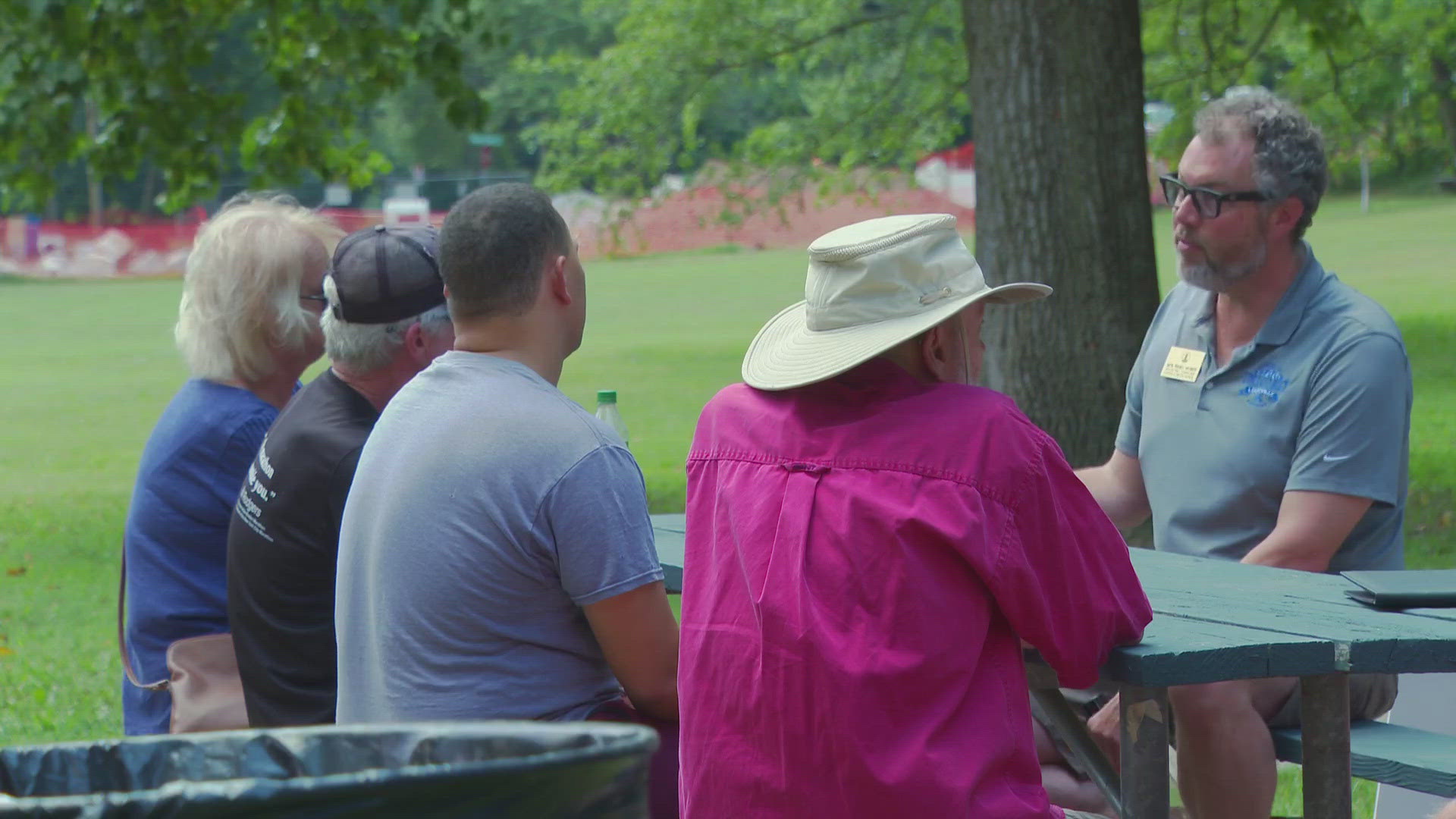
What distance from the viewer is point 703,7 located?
1358 cm

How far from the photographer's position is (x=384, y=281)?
3.12m

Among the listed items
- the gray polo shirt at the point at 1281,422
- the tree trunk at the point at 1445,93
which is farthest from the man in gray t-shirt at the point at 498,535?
the tree trunk at the point at 1445,93

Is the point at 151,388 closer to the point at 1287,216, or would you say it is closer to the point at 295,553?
the point at 295,553

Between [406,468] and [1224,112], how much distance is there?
1.98 meters

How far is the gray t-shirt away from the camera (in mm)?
2502

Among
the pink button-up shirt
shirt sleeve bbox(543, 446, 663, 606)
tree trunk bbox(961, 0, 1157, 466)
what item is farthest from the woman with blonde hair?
tree trunk bbox(961, 0, 1157, 466)

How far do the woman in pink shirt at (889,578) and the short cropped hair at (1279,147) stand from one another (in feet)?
4.55

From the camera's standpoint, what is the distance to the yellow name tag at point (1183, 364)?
11.6 feet

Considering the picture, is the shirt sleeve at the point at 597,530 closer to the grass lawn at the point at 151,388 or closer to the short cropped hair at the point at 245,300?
the short cropped hair at the point at 245,300

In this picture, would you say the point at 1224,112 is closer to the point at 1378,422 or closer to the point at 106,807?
the point at 1378,422

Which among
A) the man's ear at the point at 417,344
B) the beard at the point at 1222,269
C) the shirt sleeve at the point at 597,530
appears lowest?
the shirt sleeve at the point at 597,530

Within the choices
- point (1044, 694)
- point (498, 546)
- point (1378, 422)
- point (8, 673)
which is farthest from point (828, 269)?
point (8, 673)

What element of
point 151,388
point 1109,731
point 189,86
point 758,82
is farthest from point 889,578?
point 151,388

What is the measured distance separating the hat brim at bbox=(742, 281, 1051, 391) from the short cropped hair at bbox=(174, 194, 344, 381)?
150 cm
